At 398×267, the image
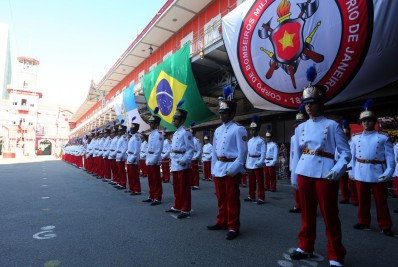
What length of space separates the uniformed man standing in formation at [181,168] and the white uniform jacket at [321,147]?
2.26 meters

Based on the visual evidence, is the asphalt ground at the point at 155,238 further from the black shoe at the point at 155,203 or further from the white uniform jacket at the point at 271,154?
the white uniform jacket at the point at 271,154

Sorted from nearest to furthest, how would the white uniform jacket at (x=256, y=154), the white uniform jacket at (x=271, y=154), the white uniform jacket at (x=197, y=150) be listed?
the white uniform jacket at (x=256, y=154)
the white uniform jacket at (x=271, y=154)
the white uniform jacket at (x=197, y=150)

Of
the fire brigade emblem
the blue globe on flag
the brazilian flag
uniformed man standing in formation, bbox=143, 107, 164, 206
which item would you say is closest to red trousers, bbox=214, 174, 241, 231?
uniformed man standing in formation, bbox=143, 107, 164, 206

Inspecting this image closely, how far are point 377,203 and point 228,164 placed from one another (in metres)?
Result: 2.35

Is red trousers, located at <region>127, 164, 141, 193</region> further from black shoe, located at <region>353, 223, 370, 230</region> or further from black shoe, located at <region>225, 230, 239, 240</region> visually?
black shoe, located at <region>353, 223, 370, 230</region>

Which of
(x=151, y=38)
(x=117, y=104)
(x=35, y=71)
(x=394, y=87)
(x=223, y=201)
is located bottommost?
→ (x=223, y=201)

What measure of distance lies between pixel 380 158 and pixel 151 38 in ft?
52.9

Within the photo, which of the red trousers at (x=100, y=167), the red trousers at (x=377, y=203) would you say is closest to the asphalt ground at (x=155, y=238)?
the red trousers at (x=377, y=203)

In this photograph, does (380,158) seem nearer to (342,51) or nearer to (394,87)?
(342,51)

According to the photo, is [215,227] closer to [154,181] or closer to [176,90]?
[154,181]

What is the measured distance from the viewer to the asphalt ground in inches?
103

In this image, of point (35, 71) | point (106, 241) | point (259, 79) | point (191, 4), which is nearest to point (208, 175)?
point (259, 79)

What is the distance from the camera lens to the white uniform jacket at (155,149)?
567cm

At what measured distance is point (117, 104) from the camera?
51.1 ft
